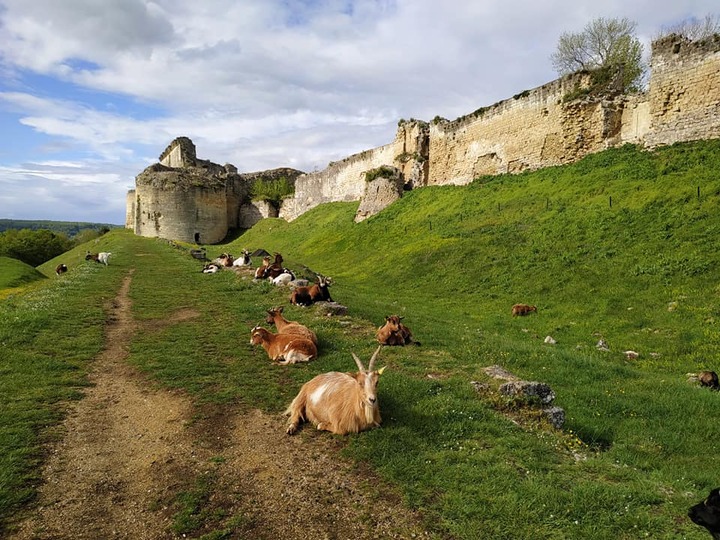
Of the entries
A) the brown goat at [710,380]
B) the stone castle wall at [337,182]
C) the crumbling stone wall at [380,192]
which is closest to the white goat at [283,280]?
the brown goat at [710,380]

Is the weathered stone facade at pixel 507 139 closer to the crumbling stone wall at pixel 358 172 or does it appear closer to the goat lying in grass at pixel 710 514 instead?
the crumbling stone wall at pixel 358 172

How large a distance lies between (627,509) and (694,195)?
598 inches

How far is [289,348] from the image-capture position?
28.8 feet

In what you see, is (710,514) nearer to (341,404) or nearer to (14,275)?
(341,404)

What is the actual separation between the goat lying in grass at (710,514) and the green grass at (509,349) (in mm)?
558

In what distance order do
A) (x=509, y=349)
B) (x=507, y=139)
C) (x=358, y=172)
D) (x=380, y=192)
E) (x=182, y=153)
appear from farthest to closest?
(x=182, y=153)
(x=358, y=172)
(x=380, y=192)
(x=507, y=139)
(x=509, y=349)

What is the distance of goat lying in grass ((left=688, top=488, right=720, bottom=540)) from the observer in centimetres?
351

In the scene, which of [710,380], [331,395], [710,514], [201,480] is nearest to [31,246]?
[331,395]

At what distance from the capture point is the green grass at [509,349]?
4.67 metres

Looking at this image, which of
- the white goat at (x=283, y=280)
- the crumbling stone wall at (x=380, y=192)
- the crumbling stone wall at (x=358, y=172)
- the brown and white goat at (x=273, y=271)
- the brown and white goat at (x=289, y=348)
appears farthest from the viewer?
the crumbling stone wall at (x=358, y=172)

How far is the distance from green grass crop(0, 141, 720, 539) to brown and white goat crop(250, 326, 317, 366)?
275 millimetres

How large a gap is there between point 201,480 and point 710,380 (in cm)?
912

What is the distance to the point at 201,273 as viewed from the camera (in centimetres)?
2162

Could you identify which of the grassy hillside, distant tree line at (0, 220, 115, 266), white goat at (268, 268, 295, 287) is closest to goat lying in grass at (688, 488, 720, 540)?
white goat at (268, 268, 295, 287)
